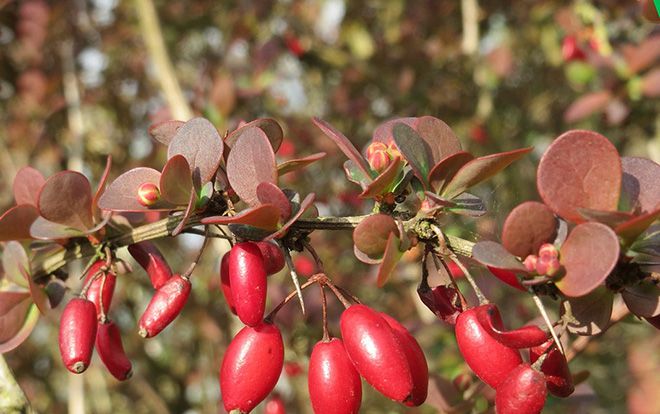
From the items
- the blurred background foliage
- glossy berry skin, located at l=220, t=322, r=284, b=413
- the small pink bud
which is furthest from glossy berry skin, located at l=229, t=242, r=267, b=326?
the blurred background foliage

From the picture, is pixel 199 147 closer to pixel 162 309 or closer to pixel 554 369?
pixel 162 309

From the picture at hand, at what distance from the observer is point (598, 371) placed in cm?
450

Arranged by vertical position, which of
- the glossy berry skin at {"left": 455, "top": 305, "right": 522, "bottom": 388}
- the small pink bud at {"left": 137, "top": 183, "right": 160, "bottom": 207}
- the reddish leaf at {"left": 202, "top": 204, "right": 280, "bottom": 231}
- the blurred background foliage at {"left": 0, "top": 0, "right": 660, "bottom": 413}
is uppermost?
the reddish leaf at {"left": 202, "top": 204, "right": 280, "bottom": 231}

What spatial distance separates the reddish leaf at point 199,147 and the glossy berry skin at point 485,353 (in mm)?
311

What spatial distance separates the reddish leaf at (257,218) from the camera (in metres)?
0.69

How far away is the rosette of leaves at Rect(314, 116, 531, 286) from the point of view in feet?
2.27

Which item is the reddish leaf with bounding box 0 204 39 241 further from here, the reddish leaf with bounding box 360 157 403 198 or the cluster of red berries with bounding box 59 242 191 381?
the reddish leaf with bounding box 360 157 403 198

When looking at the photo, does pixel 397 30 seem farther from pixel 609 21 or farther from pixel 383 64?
pixel 609 21

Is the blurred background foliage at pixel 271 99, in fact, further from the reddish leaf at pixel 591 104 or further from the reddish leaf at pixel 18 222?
the reddish leaf at pixel 18 222

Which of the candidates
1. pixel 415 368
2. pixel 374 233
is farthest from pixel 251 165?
pixel 415 368

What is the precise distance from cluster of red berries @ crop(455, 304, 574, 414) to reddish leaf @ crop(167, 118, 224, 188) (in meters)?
0.30

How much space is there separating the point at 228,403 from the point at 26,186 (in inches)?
17.7

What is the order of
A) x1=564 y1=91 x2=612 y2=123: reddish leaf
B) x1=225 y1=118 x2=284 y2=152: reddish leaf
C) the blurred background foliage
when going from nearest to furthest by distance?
x1=225 y1=118 x2=284 y2=152: reddish leaf < x1=564 y1=91 x2=612 y2=123: reddish leaf < the blurred background foliage

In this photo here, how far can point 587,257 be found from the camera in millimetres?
630
